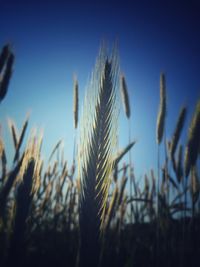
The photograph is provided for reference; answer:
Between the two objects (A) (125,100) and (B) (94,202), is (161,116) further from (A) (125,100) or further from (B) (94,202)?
(B) (94,202)

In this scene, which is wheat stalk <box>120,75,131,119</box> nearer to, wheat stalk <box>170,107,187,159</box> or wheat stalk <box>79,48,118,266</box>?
wheat stalk <box>170,107,187,159</box>

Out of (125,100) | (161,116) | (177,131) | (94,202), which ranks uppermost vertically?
(125,100)

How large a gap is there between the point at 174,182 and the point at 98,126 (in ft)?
7.31

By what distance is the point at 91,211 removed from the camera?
3.12ft

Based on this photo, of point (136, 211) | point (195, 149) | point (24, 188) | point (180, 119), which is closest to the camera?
point (24, 188)

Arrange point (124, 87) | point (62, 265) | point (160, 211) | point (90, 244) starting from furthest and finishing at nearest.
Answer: point (124, 87), point (160, 211), point (62, 265), point (90, 244)

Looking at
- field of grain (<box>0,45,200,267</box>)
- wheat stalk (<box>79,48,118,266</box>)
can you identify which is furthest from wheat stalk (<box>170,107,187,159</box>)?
wheat stalk (<box>79,48,118,266</box>)

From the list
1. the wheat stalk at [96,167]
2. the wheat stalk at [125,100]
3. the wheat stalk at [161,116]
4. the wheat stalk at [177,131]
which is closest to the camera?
the wheat stalk at [96,167]

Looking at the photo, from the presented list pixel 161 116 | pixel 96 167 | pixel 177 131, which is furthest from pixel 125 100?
pixel 96 167

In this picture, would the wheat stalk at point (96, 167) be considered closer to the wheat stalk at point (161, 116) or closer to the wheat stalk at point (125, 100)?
the wheat stalk at point (161, 116)

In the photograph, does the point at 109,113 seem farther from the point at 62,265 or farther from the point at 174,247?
the point at 174,247

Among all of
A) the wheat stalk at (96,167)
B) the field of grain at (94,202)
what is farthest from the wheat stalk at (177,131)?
the wheat stalk at (96,167)

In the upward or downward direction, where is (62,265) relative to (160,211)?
downward

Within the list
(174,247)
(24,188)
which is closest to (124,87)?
(174,247)
